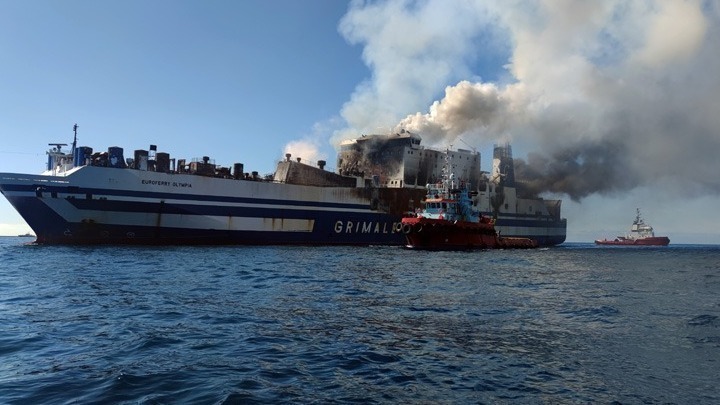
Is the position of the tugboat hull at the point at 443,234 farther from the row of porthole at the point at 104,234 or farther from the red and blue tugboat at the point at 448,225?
the row of porthole at the point at 104,234

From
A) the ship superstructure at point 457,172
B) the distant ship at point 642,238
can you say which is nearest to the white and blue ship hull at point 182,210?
the ship superstructure at point 457,172

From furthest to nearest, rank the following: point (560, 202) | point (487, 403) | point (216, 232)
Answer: point (560, 202) → point (216, 232) → point (487, 403)

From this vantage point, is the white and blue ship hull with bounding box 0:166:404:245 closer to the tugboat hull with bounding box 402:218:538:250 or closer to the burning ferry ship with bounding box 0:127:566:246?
the burning ferry ship with bounding box 0:127:566:246

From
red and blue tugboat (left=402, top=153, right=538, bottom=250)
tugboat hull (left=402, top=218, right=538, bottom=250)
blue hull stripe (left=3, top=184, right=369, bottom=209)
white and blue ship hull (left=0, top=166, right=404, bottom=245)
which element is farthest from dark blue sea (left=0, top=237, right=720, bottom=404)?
red and blue tugboat (left=402, top=153, right=538, bottom=250)

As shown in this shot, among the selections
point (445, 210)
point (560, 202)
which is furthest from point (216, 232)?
point (560, 202)

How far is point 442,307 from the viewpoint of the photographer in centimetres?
1609

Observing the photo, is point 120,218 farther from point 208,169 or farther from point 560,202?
point 560,202

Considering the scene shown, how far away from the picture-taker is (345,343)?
10.7 m

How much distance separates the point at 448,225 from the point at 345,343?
42925 millimetres

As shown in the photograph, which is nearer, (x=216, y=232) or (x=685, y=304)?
(x=685, y=304)

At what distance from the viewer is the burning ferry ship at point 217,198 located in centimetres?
4584

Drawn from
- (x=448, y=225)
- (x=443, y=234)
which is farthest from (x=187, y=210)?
(x=448, y=225)

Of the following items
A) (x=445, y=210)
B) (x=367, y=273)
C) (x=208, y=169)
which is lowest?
(x=367, y=273)

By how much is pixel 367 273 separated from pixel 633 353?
16.9 m
